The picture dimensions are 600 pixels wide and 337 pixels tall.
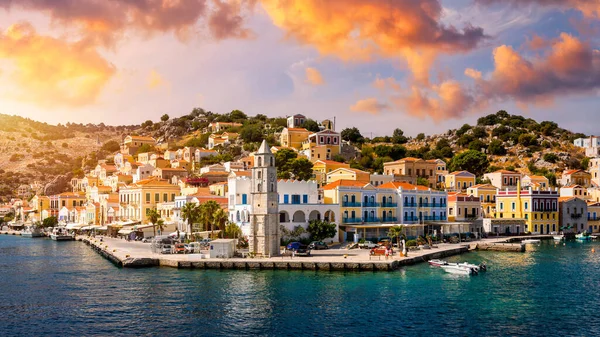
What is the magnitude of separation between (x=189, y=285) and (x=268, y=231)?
1126cm

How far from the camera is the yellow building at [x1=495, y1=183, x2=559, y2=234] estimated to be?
81375 millimetres

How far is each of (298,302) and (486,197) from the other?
59846 mm

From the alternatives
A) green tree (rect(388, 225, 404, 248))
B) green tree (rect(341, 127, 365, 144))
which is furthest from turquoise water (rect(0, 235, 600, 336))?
green tree (rect(341, 127, 365, 144))

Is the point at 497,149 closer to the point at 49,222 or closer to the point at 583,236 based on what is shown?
the point at 583,236

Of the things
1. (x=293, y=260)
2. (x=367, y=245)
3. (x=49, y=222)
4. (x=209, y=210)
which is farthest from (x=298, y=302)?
(x=49, y=222)

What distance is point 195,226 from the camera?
63.8 meters

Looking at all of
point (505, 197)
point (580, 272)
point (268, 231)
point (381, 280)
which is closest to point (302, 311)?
point (381, 280)

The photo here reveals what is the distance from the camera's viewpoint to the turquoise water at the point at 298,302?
28531 millimetres

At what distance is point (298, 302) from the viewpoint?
111 ft

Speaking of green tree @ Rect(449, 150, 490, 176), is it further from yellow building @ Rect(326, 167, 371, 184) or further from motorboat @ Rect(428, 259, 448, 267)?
motorboat @ Rect(428, 259, 448, 267)

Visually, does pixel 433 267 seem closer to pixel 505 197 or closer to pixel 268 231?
pixel 268 231

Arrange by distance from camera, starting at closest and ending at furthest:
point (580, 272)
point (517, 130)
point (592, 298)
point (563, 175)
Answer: point (592, 298), point (580, 272), point (563, 175), point (517, 130)

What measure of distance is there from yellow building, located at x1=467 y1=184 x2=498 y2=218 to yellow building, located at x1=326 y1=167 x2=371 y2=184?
16.3 m

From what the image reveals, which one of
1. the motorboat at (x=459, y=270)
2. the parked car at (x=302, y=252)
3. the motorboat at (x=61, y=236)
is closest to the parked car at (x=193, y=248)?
the parked car at (x=302, y=252)
